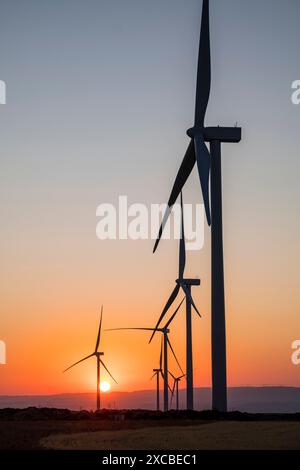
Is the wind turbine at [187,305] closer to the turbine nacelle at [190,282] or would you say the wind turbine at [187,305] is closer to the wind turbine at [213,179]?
the turbine nacelle at [190,282]

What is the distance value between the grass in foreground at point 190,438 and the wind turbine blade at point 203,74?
1290 inches

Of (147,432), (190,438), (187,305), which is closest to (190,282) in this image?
(187,305)

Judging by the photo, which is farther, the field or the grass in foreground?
the field

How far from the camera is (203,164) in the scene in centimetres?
6594

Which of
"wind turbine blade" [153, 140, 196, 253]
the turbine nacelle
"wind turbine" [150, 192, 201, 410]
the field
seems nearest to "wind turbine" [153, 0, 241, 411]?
"wind turbine blade" [153, 140, 196, 253]

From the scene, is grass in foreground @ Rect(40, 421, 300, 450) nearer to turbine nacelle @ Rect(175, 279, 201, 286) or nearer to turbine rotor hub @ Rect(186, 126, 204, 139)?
turbine rotor hub @ Rect(186, 126, 204, 139)

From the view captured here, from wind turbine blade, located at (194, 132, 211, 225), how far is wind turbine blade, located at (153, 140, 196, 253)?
2.72 metres

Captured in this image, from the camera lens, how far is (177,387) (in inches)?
5866

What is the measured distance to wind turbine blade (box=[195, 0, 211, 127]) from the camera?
71625 mm

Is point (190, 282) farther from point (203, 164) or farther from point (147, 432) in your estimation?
point (147, 432)

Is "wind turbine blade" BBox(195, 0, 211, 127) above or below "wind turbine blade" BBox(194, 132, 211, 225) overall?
above

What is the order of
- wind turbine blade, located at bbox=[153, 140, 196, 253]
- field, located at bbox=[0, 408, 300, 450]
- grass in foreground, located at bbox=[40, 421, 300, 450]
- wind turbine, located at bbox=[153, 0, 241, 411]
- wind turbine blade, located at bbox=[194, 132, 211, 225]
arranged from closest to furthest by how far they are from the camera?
1. grass in foreground, located at bbox=[40, 421, 300, 450]
2. field, located at bbox=[0, 408, 300, 450]
3. wind turbine blade, located at bbox=[194, 132, 211, 225]
4. wind turbine, located at bbox=[153, 0, 241, 411]
5. wind turbine blade, located at bbox=[153, 140, 196, 253]
